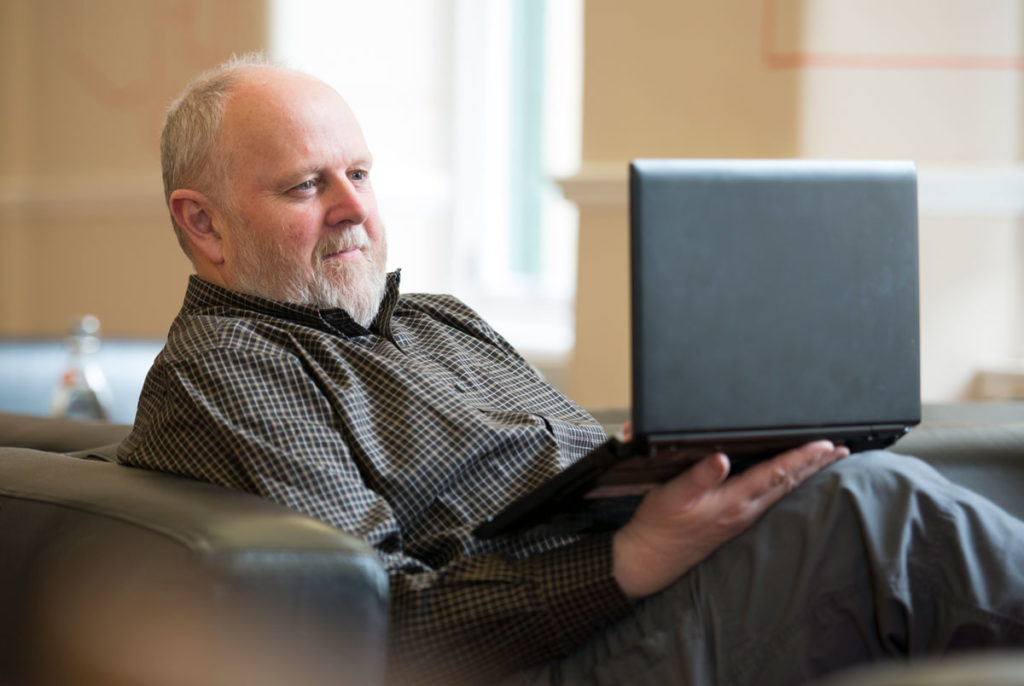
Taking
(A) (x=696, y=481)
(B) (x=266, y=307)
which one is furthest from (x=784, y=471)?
(B) (x=266, y=307)

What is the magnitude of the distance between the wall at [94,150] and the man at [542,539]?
9.13 feet

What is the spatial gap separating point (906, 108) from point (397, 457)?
1.72 meters

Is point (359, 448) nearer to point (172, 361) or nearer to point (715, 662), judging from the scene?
point (172, 361)

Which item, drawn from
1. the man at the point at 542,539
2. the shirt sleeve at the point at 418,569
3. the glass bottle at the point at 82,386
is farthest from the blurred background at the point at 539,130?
the shirt sleeve at the point at 418,569

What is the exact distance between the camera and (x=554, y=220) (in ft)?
12.3

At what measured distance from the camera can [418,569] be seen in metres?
1.20

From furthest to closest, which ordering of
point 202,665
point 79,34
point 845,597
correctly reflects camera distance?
1. point 79,34
2. point 845,597
3. point 202,665

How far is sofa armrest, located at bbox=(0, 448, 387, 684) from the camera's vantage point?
0.91 m

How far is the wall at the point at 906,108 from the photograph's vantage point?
255 cm

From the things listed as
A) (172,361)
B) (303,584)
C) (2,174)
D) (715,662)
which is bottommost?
(715,662)

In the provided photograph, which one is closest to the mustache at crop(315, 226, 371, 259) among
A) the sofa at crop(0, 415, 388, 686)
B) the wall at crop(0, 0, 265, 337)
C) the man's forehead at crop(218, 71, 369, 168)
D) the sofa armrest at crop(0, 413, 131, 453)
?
the man's forehead at crop(218, 71, 369, 168)

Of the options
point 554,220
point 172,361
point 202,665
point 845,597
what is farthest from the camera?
point 554,220

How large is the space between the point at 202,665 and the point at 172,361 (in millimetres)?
441

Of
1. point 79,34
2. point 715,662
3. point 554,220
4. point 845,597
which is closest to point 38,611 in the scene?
point 715,662
